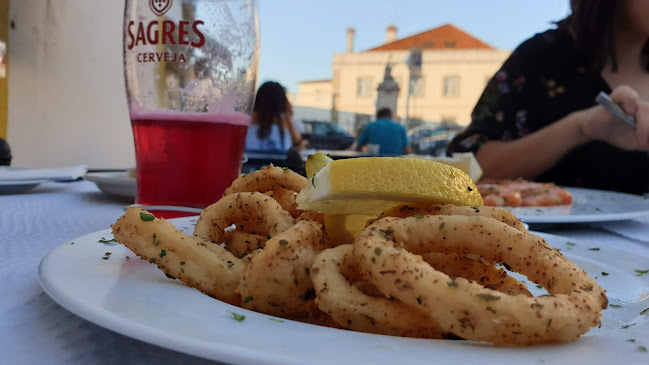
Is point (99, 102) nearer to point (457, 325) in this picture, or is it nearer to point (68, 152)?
point (68, 152)

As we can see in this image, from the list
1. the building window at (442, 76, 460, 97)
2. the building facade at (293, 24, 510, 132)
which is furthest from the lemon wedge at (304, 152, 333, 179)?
the building window at (442, 76, 460, 97)

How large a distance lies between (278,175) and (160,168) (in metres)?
0.41

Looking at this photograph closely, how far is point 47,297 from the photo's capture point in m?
0.59

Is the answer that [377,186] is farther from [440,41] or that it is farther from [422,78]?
[440,41]

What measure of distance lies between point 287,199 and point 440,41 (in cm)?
3025

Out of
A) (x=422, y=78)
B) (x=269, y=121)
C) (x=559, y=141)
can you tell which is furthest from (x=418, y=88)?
(x=559, y=141)

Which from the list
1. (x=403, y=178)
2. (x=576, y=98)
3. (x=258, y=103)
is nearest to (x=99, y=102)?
(x=258, y=103)

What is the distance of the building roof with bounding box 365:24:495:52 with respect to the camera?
2845cm

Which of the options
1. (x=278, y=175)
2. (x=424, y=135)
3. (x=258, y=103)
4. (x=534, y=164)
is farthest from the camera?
(x=424, y=135)

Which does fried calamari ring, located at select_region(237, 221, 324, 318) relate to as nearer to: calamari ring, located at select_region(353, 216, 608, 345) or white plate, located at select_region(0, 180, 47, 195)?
calamari ring, located at select_region(353, 216, 608, 345)

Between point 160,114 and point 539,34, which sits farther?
point 539,34

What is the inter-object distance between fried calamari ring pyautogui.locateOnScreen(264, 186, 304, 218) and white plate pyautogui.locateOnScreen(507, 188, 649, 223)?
2.08 feet

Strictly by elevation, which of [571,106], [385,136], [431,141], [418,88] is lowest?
[431,141]

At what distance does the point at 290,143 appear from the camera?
655cm
